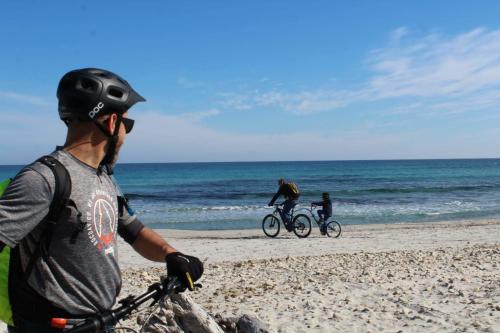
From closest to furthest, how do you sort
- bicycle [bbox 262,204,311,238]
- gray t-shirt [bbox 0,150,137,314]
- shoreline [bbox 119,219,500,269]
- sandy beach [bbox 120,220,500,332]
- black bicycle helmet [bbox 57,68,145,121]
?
gray t-shirt [bbox 0,150,137,314] → black bicycle helmet [bbox 57,68,145,121] → sandy beach [bbox 120,220,500,332] → shoreline [bbox 119,219,500,269] → bicycle [bbox 262,204,311,238]

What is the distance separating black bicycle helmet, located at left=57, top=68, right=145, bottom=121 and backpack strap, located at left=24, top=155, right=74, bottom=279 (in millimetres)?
259

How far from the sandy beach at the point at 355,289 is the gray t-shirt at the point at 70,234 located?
13.2 feet

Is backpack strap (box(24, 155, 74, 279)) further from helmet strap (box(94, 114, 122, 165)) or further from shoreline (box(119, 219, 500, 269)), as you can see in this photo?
shoreline (box(119, 219, 500, 269))

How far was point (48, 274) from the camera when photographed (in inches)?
70.3

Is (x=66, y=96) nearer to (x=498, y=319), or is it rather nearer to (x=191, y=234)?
(x=498, y=319)

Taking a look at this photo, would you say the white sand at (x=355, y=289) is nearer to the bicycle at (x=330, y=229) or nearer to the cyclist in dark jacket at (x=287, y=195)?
the cyclist in dark jacket at (x=287, y=195)

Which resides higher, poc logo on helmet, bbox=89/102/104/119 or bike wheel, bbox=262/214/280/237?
poc logo on helmet, bbox=89/102/104/119

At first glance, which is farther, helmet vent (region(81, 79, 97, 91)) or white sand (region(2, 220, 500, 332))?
white sand (region(2, 220, 500, 332))

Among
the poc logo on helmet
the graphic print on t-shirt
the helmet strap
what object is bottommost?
the graphic print on t-shirt

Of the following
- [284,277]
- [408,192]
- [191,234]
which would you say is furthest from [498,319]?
[408,192]

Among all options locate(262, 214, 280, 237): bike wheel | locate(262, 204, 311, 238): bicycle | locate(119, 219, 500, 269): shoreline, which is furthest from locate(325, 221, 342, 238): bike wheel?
locate(262, 214, 280, 237): bike wheel

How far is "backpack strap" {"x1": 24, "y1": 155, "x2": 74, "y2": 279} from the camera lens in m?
1.73

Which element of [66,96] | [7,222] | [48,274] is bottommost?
[48,274]

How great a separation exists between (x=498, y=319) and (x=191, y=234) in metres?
14.2
